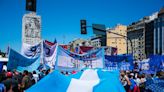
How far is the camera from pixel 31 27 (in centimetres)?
4394

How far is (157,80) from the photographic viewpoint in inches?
477

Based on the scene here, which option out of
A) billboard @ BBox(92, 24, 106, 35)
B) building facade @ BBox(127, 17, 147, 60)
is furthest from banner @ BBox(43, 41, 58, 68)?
building facade @ BBox(127, 17, 147, 60)

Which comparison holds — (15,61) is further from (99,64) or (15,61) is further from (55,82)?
(55,82)

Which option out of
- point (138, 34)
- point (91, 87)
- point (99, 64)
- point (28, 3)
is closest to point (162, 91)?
point (99, 64)

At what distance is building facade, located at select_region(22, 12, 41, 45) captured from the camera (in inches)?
1678

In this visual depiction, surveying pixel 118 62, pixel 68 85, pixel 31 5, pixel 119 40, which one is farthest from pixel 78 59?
pixel 119 40

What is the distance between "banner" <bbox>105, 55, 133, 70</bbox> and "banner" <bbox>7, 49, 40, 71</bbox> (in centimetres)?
542

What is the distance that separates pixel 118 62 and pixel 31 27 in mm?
22119

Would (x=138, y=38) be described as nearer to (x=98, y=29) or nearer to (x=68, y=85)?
(x=98, y=29)

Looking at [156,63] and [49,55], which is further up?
[49,55]

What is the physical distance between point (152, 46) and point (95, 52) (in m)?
151

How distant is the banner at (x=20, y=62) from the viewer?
55.1 ft

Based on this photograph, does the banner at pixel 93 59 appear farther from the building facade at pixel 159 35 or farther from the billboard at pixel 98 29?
the building facade at pixel 159 35

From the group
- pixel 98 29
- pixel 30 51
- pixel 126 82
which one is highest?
pixel 98 29
